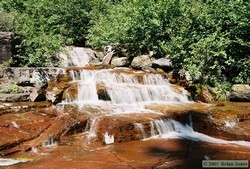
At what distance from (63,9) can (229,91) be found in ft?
35.0

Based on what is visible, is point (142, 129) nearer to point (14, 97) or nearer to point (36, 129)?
point (36, 129)

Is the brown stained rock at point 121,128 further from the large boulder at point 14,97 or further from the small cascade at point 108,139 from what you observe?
the large boulder at point 14,97

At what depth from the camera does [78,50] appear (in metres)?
16.4

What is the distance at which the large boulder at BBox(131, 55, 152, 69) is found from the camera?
574 inches

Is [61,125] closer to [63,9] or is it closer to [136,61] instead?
[136,61]

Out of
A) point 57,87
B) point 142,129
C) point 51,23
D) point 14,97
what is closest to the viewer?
point 142,129

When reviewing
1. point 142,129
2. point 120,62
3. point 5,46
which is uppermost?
point 5,46

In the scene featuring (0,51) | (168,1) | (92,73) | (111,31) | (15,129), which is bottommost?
(15,129)

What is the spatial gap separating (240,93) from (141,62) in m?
4.79

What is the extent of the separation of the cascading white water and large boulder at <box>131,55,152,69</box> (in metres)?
1.72

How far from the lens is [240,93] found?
11.9 metres

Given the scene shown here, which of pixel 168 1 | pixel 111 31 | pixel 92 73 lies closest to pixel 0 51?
pixel 92 73

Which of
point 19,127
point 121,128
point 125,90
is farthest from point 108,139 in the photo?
point 125,90

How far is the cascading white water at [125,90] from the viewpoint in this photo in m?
10.7
